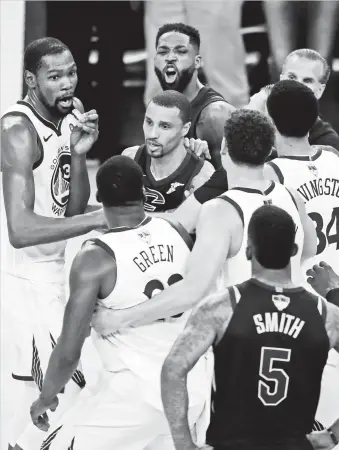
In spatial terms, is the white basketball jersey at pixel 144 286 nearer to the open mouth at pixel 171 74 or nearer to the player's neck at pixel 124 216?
the player's neck at pixel 124 216

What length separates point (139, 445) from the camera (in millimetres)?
4098

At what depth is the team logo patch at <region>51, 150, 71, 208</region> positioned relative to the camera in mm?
5172

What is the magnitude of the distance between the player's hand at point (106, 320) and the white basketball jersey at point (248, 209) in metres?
0.48

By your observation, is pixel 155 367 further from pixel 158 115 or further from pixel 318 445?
pixel 158 115

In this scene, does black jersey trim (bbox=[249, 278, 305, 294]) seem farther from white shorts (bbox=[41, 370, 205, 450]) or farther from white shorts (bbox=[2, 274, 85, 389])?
white shorts (bbox=[2, 274, 85, 389])

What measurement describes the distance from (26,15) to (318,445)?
26.6 ft

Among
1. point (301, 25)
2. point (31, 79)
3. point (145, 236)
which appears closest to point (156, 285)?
point (145, 236)

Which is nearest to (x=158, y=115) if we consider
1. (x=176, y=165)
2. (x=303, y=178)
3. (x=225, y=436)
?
(x=176, y=165)

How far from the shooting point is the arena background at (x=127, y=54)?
1059 cm

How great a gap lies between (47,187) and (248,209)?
1381mm

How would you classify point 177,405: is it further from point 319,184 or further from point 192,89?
point 192,89

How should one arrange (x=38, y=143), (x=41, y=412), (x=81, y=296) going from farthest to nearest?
(x=38, y=143) < (x=41, y=412) < (x=81, y=296)

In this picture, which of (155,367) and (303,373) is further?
(155,367)

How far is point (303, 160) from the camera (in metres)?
4.62
